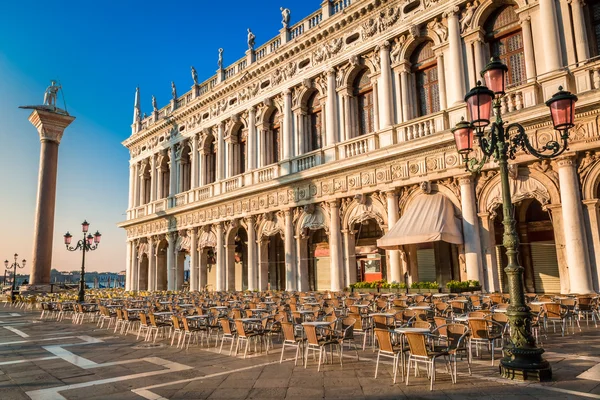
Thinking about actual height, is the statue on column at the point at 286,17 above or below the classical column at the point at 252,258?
above

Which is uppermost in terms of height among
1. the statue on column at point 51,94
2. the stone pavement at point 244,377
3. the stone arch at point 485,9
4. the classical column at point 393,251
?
the statue on column at point 51,94

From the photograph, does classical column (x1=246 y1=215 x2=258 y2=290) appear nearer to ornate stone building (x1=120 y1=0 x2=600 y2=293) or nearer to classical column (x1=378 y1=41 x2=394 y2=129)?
ornate stone building (x1=120 y1=0 x2=600 y2=293)

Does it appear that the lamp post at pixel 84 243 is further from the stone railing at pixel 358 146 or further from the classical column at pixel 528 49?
the classical column at pixel 528 49

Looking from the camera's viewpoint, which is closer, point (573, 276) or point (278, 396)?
point (278, 396)

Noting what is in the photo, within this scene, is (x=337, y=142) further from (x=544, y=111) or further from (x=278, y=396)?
A: (x=278, y=396)

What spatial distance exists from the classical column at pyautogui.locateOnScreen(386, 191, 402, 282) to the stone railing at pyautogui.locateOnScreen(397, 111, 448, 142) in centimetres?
241

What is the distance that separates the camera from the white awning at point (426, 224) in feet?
50.5

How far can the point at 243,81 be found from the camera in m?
27.1

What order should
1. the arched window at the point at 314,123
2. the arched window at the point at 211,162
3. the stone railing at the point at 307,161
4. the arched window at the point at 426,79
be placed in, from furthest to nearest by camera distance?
1. the arched window at the point at 211,162
2. the arched window at the point at 314,123
3. the stone railing at the point at 307,161
4. the arched window at the point at 426,79

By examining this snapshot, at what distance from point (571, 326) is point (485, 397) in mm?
7033

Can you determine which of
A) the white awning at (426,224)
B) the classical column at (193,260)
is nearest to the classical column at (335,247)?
the white awning at (426,224)

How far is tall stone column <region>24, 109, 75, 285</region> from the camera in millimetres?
28812

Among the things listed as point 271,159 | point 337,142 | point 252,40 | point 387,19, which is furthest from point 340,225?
point 252,40

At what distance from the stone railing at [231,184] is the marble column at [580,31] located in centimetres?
1765
